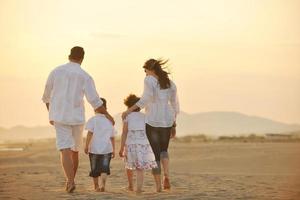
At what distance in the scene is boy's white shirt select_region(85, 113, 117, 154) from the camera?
39.5ft

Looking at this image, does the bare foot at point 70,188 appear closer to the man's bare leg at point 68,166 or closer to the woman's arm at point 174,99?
the man's bare leg at point 68,166

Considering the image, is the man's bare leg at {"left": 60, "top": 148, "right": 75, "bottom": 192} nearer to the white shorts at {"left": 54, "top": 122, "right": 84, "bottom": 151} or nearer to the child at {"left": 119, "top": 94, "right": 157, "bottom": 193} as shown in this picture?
the white shorts at {"left": 54, "top": 122, "right": 84, "bottom": 151}

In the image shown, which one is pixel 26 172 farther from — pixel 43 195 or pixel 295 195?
pixel 295 195

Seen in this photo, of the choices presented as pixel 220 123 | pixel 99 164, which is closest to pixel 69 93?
pixel 99 164

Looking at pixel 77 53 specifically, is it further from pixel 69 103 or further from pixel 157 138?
pixel 157 138

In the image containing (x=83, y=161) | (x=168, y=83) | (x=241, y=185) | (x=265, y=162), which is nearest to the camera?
(x=168, y=83)

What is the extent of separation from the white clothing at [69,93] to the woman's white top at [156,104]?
685 millimetres

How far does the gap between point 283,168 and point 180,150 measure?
877 cm

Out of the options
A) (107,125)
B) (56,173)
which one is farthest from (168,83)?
(56,173)

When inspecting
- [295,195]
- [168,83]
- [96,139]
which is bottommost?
[295,195]

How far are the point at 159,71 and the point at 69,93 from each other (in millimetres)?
1311

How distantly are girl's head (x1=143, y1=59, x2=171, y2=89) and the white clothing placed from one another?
32.8 inches

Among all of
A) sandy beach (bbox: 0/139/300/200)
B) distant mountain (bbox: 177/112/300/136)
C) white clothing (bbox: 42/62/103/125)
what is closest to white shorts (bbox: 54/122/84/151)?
white clothing (bbox: 42/62/103/125)

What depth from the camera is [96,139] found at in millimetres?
12023
